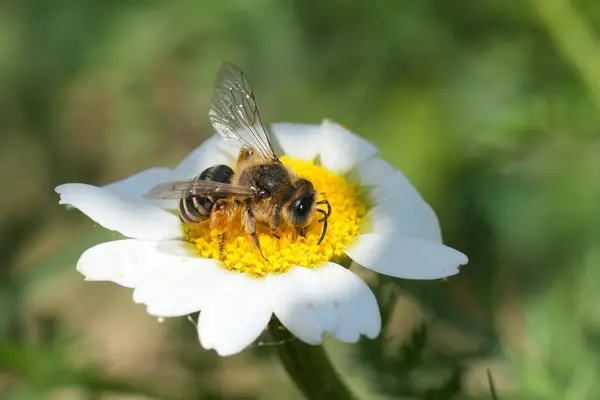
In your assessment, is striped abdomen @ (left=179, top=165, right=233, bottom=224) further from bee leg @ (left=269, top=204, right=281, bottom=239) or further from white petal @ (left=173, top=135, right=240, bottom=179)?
white petal @ (left=173, top=135, right=240, bottom=179)

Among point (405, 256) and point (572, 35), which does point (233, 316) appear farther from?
point (572, 35)

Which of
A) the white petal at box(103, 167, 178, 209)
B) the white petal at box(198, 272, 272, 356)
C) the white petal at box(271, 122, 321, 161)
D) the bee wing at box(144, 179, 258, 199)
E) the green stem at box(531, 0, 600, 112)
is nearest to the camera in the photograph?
the white petal at box(198, 272, 272, 356)

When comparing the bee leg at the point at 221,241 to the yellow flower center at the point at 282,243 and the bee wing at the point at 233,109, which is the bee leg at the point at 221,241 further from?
the bee wing at the point at 233,109

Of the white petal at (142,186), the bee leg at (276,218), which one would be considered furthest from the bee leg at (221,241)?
the white petal at (142,186)

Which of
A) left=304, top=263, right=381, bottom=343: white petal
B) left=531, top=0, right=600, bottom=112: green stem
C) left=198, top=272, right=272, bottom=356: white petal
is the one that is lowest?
left=198, top=272, right=272, bottom=356: white petal

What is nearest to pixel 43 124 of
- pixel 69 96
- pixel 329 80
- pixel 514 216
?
pixel 69 96

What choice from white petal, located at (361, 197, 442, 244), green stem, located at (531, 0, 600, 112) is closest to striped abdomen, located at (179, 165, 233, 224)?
white petal, located at (361, 197, 442, 244)
